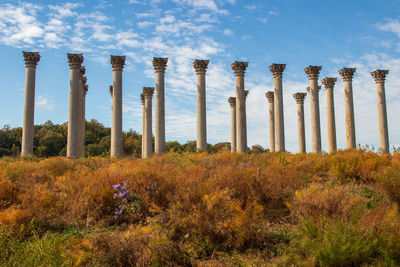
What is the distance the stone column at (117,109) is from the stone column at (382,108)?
26611 millimetres

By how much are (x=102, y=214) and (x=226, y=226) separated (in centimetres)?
400

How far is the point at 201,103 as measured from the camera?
102 feet

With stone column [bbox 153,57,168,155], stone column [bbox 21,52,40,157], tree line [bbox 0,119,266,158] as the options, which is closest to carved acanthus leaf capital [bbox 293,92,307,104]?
tree line [bbox 0,119,266,158]

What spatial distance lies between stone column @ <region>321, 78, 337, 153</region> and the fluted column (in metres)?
3.51

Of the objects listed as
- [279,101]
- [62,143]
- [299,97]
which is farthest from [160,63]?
[62,143]

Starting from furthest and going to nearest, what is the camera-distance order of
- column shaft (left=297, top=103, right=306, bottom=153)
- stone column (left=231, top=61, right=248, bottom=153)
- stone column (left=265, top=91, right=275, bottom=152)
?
stone column (left=265, top=91, right=275, bottom=152)
column shaft (left=297, top=103, right=306, bottom=153)
stone column (left=231, top=61, right=248, bottom=153)

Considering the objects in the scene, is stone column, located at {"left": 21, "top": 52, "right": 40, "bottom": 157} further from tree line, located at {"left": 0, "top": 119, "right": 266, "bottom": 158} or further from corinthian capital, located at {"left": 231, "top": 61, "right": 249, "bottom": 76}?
corinthian capital, located at {"left": 231, "top": 61, "right": 249, "bottom": 76}

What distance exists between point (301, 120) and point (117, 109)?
21049 mm

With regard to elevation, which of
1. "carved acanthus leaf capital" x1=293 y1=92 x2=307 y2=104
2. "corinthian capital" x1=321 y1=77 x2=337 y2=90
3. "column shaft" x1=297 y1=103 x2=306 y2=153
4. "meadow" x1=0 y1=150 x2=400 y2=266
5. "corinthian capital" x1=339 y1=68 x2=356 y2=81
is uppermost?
"corinthian capital" x1=339 y1=68 x2=356 y2=81

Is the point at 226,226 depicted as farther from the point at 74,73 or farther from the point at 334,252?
the point at 74,73

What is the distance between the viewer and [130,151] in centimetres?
5294

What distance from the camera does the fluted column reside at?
37938 millimetres

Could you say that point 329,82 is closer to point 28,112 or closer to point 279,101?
point 279,101

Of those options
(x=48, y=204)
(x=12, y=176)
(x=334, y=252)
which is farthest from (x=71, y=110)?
(x=334, y=252)
